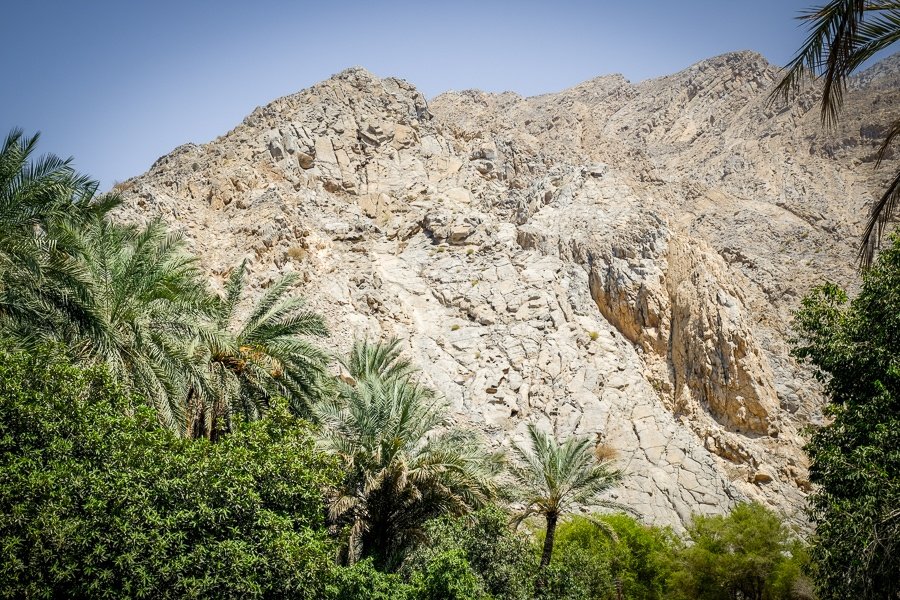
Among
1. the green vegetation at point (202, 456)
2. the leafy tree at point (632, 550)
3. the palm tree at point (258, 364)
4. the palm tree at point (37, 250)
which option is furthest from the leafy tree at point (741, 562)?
the palm tree at point (37, 250)

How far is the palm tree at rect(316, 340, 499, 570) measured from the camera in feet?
52.6

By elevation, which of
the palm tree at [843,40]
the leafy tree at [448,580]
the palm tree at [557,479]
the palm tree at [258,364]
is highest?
the palm tree at [843,40]

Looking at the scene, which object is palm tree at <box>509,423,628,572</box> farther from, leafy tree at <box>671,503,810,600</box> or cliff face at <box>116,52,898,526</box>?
cliff face at <box>116,52,898,526</box>

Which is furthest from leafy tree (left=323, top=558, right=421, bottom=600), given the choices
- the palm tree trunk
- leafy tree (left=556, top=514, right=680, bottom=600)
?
leafy tree (left=556, top=514, right=680, bottom=600)

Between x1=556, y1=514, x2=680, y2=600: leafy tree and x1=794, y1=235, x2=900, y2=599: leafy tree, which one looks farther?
x1=556, y1=514, x2=680, y2=600: leafy tree

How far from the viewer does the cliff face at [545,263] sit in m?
33.5

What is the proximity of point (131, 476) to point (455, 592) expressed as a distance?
5694mm

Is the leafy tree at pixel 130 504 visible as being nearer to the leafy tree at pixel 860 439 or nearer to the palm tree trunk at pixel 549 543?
the palm tree trunk at pixel 549 543

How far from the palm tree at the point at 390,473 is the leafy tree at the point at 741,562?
491 inches

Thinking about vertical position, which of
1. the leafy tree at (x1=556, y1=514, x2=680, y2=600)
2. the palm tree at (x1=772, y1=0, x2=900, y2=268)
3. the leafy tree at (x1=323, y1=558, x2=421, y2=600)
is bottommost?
the leafy tree at (x1=556, y1=514, x2=680, y2=600)

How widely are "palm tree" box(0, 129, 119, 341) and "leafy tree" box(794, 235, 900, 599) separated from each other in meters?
13.6

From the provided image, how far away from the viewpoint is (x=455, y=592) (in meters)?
11.4

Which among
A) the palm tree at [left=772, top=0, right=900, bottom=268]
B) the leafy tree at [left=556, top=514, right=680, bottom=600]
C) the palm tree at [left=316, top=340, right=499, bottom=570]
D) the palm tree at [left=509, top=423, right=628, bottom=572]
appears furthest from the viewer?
the leafy tree at [left=556, top=514, right=680, bottom=600]

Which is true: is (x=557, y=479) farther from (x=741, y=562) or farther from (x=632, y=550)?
(x=741, y=562)
